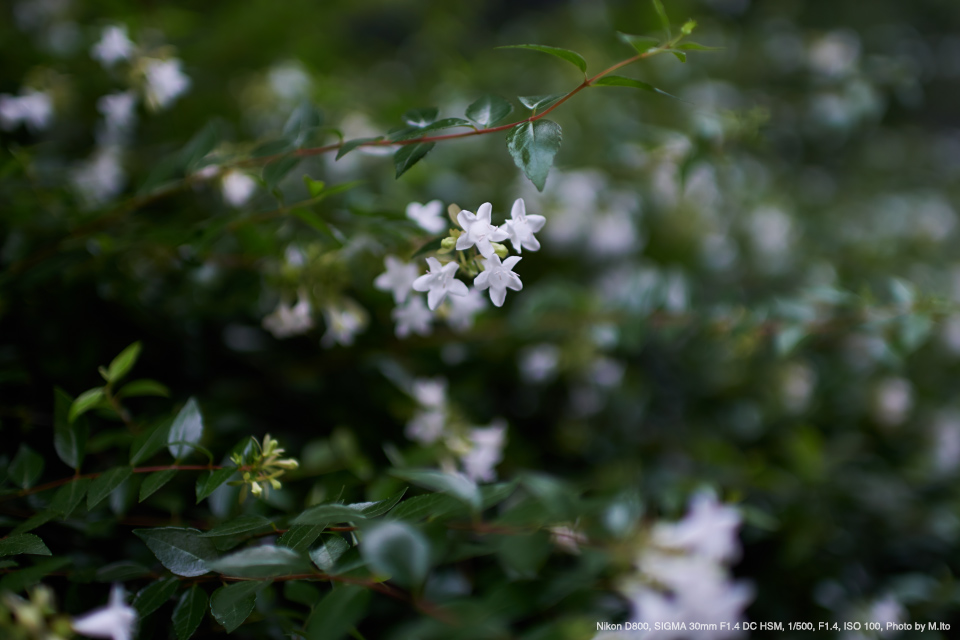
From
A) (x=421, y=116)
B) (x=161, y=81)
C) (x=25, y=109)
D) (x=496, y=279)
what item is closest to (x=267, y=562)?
(x=496, y=279)

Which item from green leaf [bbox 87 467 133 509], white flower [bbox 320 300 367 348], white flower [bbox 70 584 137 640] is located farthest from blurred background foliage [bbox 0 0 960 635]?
white flower [bbox 70 584 137 640]

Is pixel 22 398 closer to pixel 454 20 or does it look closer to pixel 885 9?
pixel 454 20

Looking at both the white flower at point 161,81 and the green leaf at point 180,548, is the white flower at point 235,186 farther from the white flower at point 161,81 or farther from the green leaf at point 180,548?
the green leaf at point 180,548

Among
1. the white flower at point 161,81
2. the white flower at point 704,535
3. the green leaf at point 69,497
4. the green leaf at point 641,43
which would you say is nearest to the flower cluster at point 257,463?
the green leaf at point 69,497

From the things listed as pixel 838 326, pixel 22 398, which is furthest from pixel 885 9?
pixel 22 398

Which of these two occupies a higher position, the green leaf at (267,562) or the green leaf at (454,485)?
the green leaf at (454,485)
